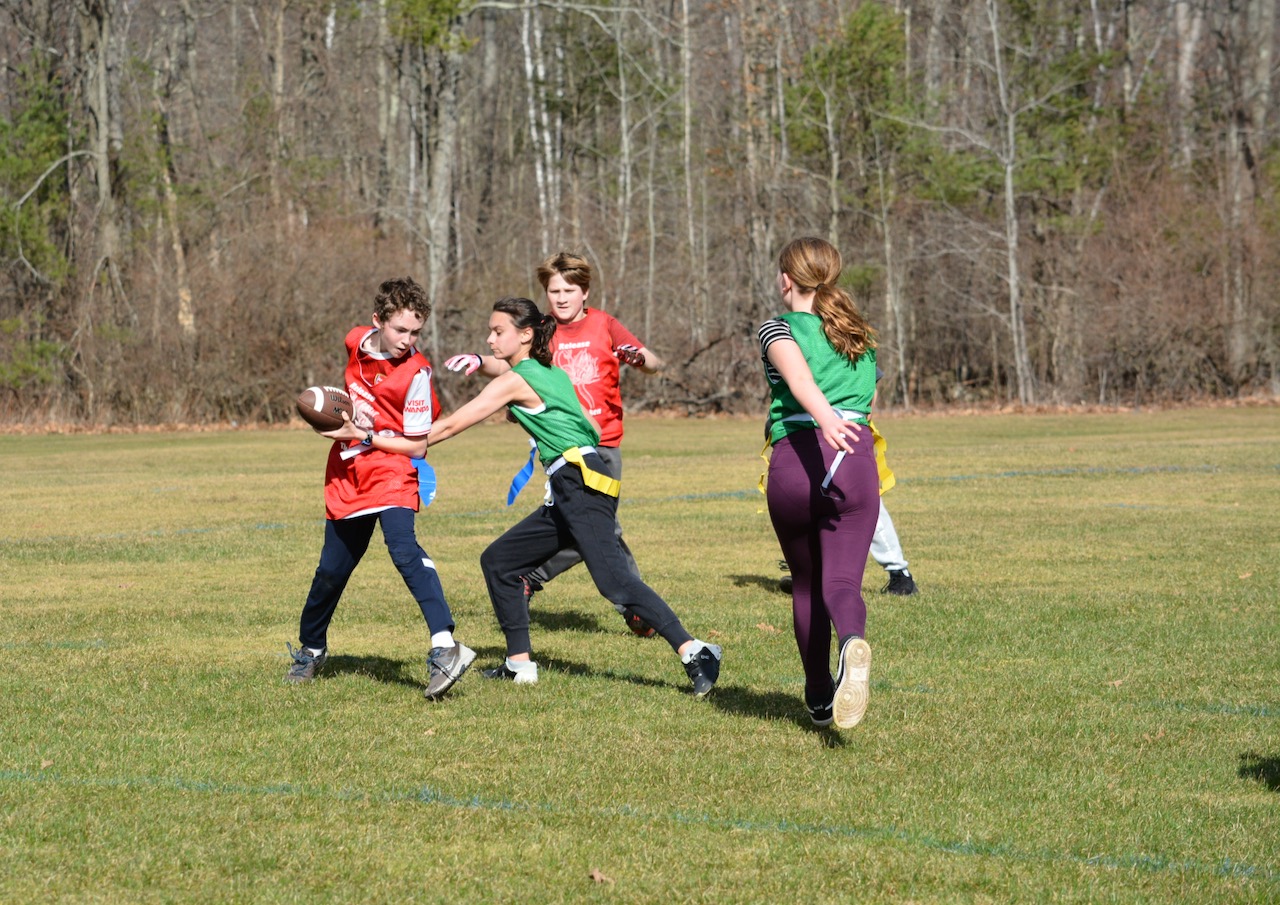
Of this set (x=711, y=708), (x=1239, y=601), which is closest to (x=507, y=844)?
(x=711, y=708)

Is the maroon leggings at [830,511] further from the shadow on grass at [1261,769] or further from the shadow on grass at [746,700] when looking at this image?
the shadow on grass at [1261,769]

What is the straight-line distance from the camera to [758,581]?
10.4 metres

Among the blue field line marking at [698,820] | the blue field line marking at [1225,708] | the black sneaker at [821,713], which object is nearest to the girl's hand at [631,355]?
the black sneaker at [821,713]

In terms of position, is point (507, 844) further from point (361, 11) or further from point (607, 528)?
point (361, 11)

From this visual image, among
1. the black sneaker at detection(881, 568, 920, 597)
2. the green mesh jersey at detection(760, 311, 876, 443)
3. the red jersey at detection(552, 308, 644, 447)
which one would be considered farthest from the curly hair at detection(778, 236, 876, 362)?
the black sneaker at detection(881, 568, 920, 597)

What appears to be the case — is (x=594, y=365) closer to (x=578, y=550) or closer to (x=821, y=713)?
(x=578, y=550)

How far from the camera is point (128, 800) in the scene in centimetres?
505

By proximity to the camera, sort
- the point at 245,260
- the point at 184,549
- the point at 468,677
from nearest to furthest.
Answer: the point at 468,677 → the point at 184,549 → the point at 245,260

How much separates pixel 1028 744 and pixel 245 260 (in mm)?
30350

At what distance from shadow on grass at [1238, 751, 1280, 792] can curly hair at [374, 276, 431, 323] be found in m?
3.62

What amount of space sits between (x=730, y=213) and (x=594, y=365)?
33.9m

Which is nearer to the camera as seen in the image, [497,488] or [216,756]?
[216,756]

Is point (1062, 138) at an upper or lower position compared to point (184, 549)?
upper

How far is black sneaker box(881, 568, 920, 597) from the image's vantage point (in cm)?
960
